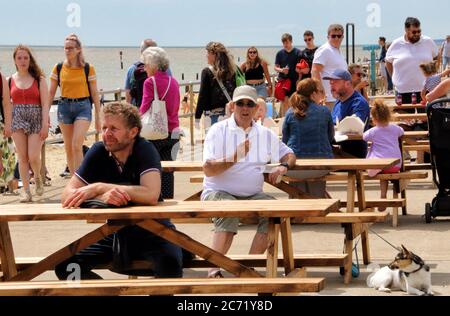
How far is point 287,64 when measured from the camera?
808 inches

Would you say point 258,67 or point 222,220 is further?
point 258,67

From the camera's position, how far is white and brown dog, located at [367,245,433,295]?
792cm

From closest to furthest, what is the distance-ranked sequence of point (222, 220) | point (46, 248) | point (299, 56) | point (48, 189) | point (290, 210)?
point (290, 210) → point (222, 220) → point (46, 248) → point (48, 189) → point (299, 56)

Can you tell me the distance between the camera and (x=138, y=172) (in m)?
7.20

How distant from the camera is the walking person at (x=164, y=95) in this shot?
1123 cm

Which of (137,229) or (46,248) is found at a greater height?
(137,229)

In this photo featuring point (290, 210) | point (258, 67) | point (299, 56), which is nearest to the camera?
point (290, 210)

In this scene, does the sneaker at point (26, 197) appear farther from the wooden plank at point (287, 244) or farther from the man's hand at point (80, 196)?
the man's hand at point (80, 196)

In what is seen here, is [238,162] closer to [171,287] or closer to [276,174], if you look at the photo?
[276,174]

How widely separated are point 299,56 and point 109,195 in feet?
45.7

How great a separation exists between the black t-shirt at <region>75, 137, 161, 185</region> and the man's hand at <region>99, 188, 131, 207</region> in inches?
8.6

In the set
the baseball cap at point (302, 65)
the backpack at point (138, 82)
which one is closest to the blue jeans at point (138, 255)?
the backpack at point (138, 82)
